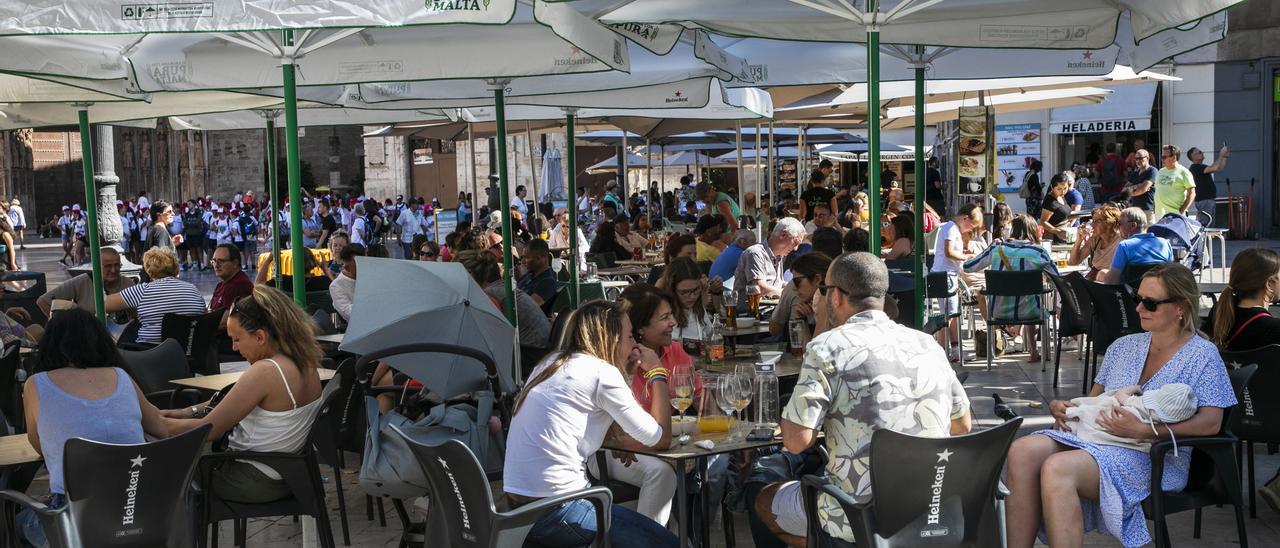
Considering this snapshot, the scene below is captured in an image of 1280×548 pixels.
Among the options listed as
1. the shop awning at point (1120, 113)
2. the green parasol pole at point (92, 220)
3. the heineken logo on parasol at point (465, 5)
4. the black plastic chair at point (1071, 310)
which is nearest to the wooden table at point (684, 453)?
the heineken logo on parasol at point (465, 5)

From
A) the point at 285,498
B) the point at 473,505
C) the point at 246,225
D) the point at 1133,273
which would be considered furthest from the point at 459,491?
the point at 246,225

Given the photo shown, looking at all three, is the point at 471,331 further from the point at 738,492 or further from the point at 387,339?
the point at 738,492

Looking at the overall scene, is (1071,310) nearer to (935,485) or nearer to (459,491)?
(935,485)

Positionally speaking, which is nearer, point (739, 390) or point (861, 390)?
point (861, 390)

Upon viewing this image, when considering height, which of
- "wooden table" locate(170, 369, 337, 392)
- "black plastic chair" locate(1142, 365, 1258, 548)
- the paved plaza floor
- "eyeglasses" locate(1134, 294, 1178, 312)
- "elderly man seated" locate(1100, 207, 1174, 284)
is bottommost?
the paved plaza floor

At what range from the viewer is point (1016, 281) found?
9.12 metres

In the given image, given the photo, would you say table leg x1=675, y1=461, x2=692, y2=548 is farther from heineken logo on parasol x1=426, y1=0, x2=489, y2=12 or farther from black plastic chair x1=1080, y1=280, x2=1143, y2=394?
black plastic chair x1=1080, y1=280, x2=1143, y2=394

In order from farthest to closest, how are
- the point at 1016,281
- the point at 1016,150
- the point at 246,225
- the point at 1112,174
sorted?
1. the point at 246,225
2. the point at 1016,150
3. the point at 1112,174
4. the point at 1016,281

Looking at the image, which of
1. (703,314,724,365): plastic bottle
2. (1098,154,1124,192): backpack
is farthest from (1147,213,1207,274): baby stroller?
(1098,154,1124,192): backpack

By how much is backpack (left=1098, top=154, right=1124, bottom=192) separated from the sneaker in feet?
50.8

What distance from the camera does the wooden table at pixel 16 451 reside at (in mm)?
4492

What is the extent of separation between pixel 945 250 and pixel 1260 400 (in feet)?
15.6

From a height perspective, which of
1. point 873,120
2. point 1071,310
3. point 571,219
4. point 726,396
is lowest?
point 1071,310

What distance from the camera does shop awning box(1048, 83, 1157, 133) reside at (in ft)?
75.4
